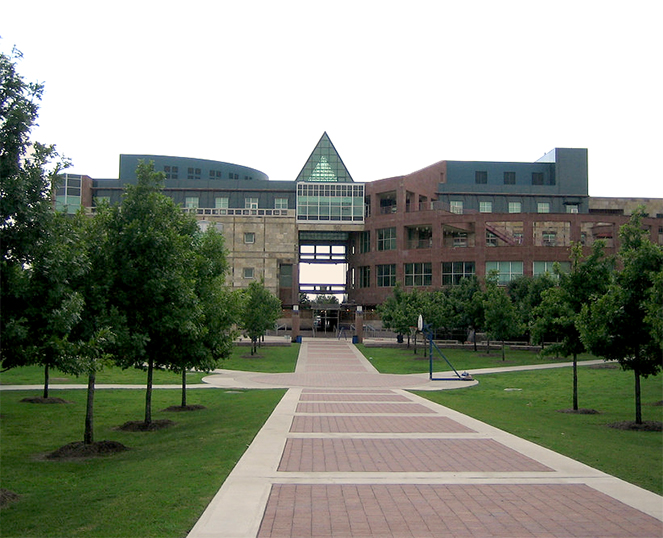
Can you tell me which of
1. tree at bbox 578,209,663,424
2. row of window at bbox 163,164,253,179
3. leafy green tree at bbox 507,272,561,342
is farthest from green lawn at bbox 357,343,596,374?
row of window at bbox 163,164,253,179

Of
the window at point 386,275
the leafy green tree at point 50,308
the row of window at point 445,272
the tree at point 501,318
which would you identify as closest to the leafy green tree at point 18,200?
the leafy green tree at point 50,308

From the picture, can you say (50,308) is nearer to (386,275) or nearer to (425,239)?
(386,275)

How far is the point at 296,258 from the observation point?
76438 millimetres

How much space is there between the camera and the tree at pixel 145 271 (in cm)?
1412

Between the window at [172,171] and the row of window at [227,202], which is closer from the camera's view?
the row of window at [227,202]

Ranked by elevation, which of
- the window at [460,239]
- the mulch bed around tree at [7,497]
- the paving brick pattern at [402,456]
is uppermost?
the window at [460,239]

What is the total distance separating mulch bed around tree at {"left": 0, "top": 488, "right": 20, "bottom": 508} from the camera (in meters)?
9.23

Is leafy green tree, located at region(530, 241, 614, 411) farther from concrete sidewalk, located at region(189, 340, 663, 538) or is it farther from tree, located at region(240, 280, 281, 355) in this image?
tree, located at region(240, 280, 281, 355)

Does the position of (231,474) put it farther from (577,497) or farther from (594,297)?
(594,297)

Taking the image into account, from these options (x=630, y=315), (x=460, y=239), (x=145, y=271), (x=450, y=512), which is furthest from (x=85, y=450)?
(x=460, y=239)

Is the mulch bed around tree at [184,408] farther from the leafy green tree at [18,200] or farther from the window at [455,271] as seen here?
the window at [455,271]

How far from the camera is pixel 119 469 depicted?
11.2 m

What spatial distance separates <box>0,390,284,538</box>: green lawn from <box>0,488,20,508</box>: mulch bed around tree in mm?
160

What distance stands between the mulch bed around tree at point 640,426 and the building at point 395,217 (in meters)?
51.7
